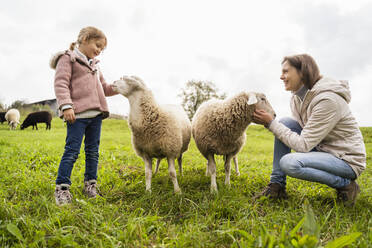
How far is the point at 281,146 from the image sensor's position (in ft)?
10.2

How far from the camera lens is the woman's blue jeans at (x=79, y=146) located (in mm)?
2724

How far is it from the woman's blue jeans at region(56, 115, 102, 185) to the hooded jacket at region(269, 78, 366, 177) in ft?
8.11

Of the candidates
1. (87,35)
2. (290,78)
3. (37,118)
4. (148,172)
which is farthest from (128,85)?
(37,118)

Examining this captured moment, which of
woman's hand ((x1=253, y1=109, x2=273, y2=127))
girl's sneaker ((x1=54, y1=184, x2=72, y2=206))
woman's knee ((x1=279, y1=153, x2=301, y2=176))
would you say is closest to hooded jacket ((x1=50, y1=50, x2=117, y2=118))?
girl's sneaker ((x1=54, y1=184, x2=72, y2=206))

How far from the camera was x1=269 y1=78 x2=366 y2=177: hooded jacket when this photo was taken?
→ 2.48 meters

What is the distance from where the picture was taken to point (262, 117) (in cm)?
294

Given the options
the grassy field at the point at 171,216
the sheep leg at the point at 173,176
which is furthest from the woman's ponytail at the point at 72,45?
the sheep leg at the point at 173,176

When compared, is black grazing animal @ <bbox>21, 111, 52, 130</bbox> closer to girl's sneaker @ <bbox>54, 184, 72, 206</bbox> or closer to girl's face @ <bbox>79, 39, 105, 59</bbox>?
girl's face @ <bbox>79, 39, 105, 59</bbox>

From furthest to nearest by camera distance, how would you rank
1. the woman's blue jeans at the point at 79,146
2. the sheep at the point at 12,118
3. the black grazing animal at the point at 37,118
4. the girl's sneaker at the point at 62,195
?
the sheep at the point at 12,118 < the black grazing animal at the point at 37,118 < the woman's blue jeans at the point at 79,146 < the girl's sneaker at the point at 62,195

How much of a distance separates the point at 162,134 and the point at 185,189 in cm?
86

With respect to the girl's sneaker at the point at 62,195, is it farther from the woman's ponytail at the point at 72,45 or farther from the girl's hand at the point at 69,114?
the woman's ponytail at the point at 72,45

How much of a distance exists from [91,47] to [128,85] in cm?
66

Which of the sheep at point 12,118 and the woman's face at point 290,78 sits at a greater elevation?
the woman's face at point 290,78

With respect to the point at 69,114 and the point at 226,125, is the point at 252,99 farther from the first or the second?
the point at 69,114
